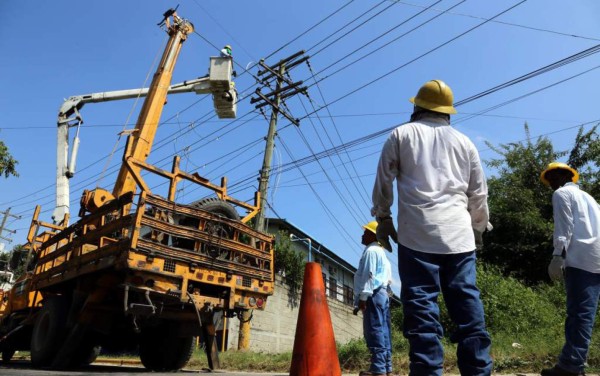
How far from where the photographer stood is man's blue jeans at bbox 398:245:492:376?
2191 mm

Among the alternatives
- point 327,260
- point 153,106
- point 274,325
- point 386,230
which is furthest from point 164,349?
point 327,260

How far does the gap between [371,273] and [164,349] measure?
12.9 feet

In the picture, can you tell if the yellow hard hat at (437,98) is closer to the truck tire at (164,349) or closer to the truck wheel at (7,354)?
the truck tire at (164,349)

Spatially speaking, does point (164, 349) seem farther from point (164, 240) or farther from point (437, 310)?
point (437, 310)

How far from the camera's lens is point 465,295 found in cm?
234

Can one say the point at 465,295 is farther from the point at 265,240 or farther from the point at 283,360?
the point at 283,360

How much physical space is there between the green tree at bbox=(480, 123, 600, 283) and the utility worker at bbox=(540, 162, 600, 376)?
40.0 feet

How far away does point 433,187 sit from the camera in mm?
2539

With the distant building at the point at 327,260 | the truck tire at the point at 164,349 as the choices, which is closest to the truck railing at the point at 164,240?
the truck tire at the point at 164,349

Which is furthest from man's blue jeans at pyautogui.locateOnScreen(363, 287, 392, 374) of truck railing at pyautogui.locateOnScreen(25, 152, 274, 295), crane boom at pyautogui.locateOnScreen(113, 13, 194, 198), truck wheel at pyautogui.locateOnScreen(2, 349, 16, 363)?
truck wheel at pyautogui.locateOnScreen(2, 349, 16, 363)

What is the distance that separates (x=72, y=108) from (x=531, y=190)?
1591 cm

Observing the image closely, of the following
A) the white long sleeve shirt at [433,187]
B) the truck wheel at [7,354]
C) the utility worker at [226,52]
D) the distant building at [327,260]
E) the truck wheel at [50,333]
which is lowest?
the truck wheel at [7,354]

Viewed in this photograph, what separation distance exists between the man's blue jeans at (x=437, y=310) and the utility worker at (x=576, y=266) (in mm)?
1633

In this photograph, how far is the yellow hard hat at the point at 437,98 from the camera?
2.84 metres
